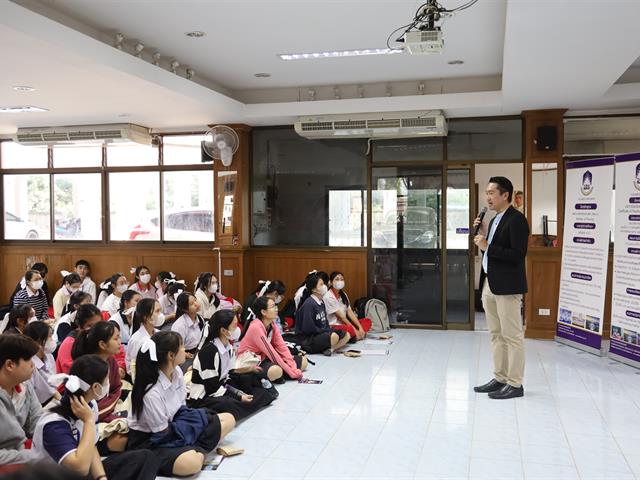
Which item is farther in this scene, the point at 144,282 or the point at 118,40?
the point at 144,282

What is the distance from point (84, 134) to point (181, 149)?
54.5 inches

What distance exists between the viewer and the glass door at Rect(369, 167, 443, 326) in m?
8.28

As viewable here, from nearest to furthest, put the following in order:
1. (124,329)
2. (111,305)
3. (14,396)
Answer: (14,396) < (124,329) < (111,305)

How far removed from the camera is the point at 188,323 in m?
5.80

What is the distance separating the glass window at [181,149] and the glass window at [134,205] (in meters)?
0.33

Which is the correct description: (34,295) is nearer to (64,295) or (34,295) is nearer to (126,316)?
(64,295)

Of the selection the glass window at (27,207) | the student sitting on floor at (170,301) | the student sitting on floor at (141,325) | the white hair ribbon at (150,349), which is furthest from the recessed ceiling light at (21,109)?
the white hair ribbon at (150,349)

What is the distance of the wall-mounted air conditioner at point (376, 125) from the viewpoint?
7.48m

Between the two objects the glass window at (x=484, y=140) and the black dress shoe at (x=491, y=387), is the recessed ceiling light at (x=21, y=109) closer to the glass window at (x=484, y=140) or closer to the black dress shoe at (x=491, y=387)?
the glass window at (x=484, y=140)

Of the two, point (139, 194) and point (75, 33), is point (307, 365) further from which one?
point (139, 194)

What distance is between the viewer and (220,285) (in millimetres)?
8727

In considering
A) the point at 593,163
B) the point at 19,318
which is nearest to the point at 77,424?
the point at 19,318

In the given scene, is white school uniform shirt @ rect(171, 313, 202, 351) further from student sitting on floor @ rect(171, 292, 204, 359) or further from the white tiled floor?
the white tiled floor

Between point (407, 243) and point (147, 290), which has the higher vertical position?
point (407, 243)
